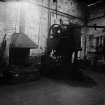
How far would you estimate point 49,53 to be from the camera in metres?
9.94

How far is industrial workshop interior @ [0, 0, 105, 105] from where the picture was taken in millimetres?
5469

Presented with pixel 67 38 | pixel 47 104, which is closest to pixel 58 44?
pixel 67 38

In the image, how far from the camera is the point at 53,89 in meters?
6.14

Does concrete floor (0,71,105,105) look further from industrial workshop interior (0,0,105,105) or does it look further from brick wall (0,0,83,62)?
brick wall (0,0,83,62)

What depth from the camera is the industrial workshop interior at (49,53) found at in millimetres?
5469

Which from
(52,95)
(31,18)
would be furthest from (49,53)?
(52,95)

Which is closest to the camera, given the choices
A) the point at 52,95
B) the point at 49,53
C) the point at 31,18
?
the point at 52,95

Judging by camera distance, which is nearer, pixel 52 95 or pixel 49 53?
pixel 52 95

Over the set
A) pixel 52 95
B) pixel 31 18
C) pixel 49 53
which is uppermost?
pixel 31 18

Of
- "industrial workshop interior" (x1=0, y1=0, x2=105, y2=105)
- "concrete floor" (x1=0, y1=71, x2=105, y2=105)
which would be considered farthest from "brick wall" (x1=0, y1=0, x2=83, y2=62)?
"concrete floor" (x1=0, y1=71, x2=105, y2=105)

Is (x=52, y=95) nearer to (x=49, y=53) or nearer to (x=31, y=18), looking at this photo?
(x=49, y=53)

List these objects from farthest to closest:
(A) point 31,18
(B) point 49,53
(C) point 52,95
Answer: (B) point 49,53, (A) point 31,18, (C) point 52,95

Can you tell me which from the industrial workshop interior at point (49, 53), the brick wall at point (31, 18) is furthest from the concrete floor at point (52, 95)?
the brick wall at point (31, 18)

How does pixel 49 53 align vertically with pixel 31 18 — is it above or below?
below
